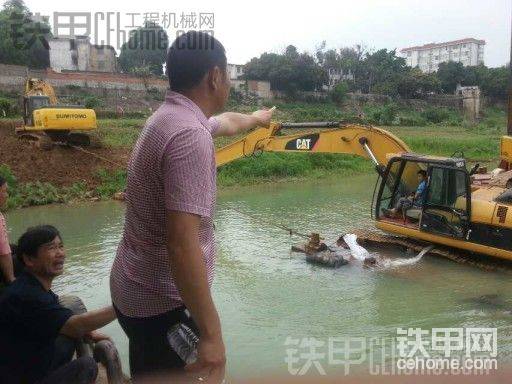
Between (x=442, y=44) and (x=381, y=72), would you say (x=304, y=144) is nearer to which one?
(x=381, y=72)

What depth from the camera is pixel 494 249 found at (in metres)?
7.43

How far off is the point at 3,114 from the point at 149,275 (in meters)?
23.8

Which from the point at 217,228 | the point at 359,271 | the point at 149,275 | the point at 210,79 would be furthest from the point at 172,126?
the point at 217,228

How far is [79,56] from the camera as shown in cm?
4406

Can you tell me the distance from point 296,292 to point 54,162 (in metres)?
11.1

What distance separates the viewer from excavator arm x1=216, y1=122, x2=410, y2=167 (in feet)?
30.7

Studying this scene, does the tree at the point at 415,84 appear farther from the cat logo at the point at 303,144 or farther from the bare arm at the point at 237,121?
the bare arm at the point at 237,121

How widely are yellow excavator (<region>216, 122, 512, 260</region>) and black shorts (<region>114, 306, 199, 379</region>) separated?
642 cm

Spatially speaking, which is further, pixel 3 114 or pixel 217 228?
pixel 3 114

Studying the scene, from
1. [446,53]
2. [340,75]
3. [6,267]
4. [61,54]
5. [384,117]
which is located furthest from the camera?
[446,53]

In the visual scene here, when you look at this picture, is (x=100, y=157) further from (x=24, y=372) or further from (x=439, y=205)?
(x=24, y=372)

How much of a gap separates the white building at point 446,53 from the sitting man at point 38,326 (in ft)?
321

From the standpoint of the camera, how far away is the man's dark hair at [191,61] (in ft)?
5.49

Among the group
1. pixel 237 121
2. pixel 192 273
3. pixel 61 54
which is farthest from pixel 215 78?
pixel 61 54
